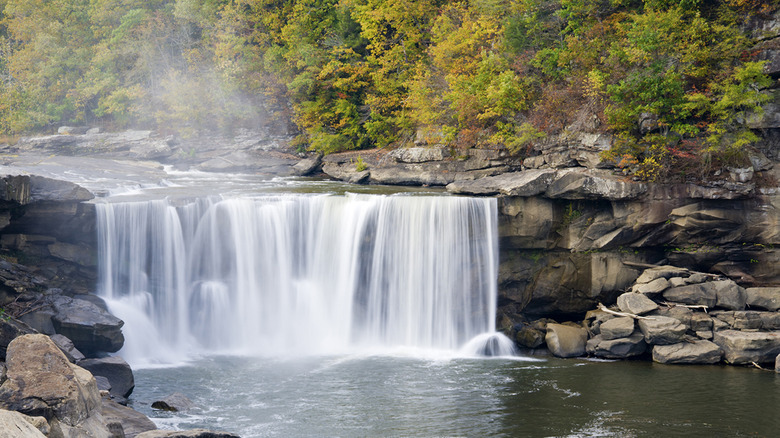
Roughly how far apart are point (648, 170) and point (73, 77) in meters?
39.5

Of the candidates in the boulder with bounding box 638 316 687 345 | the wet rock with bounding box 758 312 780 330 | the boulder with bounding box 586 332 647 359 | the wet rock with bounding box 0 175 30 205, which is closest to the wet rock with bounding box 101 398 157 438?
the wet rock with bounding box 0 175 30 205

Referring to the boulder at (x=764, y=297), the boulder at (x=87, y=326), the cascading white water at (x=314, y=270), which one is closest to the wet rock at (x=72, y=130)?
the cascading white water at (x=314, y=270)

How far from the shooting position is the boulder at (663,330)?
17156 millimetres

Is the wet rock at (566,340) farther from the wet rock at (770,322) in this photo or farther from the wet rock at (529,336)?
the wet rock at (770,322)

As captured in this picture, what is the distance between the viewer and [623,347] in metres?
17.6

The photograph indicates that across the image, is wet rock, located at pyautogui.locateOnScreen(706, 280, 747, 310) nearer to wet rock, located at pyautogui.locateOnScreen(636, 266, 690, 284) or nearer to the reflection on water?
Answer: wet rock, located at pyautogui.locateOnScreen(636, 266, 690, 284)

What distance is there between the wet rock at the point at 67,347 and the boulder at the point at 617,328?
1365cm

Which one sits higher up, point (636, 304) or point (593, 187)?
point (593, 187)

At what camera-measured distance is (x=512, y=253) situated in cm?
2039

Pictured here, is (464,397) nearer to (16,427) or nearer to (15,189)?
(16,427)

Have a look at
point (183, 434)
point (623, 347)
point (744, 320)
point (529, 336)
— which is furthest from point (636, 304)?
point (183, 434)

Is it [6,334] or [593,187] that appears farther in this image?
[593,187]

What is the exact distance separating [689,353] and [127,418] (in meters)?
14.0

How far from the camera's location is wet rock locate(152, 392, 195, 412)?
44.4ft
